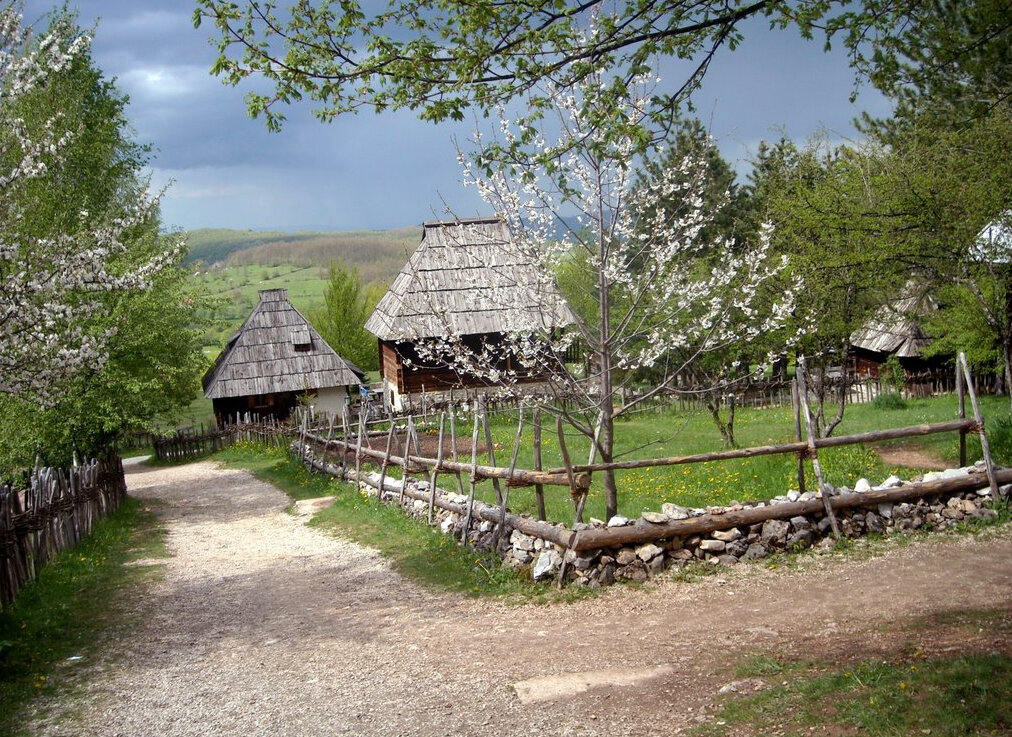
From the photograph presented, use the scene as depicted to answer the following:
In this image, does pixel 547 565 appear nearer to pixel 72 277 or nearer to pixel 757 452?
pixel 757 452

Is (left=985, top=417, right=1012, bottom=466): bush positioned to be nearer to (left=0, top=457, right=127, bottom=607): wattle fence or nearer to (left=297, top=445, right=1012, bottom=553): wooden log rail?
(left=297, top=445, right=1012, bottom=553): wooden log rail

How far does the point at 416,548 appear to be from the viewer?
9.88m

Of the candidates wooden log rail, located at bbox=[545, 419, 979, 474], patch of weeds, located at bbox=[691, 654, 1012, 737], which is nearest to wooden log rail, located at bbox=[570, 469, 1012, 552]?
wooden log rail, located at bbox=[545, 419, 979, 474]

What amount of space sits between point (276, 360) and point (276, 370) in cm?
45

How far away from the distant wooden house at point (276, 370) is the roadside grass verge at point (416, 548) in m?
14.4

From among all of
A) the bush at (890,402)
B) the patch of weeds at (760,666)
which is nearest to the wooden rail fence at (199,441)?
the bush at (890,402)

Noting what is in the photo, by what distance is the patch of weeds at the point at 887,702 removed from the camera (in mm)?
4133

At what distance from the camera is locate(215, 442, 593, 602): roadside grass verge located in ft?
25.7

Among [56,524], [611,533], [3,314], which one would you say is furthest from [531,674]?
[56,524]

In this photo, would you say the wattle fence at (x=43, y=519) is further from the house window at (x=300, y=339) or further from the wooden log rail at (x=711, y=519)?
the house window at (x=300, y=339)

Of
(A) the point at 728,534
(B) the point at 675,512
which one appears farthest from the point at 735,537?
(B) the point at 675,512

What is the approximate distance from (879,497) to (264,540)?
7942mm

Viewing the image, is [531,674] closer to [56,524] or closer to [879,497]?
[879,497]

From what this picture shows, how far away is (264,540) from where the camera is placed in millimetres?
11938
